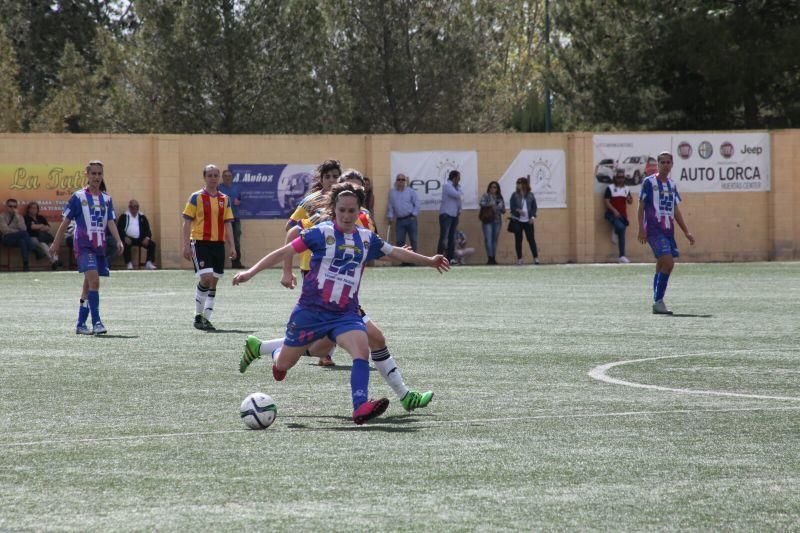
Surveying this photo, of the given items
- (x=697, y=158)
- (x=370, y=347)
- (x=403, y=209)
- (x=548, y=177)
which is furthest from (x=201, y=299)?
(x=697, y=158)

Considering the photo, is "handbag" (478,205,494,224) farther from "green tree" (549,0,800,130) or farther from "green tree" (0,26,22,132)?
"green tree" (0,26,22,132)

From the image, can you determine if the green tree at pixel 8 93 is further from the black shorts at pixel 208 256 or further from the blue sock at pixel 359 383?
the blue sock at pixel 359 383

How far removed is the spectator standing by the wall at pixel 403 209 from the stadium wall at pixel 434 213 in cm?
76

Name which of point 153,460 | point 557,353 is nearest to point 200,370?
point 557,353

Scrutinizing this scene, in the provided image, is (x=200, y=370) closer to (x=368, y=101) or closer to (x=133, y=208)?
(x=133, y=208)

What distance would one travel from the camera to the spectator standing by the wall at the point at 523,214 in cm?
3192

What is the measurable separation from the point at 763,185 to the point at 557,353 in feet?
75.4

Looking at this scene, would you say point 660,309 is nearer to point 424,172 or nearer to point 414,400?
point 414,400

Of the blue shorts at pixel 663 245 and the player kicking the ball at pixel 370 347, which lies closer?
the player kicking the ball at pixel 370 347

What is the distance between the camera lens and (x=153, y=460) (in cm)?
710

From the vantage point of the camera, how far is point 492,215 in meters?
31.9

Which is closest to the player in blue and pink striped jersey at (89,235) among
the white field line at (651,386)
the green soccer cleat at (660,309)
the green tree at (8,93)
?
the white field line at (651,386)

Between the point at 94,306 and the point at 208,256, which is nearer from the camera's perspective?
the point at 94,306

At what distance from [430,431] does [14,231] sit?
23196 mm
